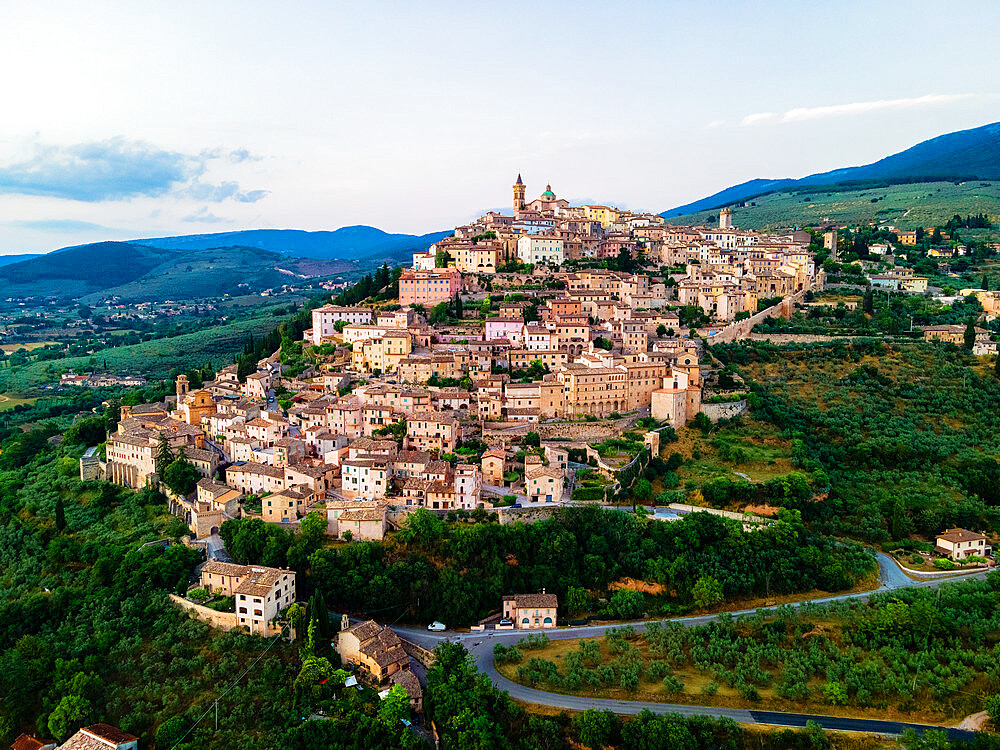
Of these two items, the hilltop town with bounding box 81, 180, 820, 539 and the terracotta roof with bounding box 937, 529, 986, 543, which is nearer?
the terracotta roof with bounding box 937, 529, 986, 543

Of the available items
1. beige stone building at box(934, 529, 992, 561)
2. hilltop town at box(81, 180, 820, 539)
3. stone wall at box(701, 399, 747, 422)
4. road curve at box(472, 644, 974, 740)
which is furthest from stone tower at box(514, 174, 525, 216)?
road curve at box(472, 644, 974, 740)

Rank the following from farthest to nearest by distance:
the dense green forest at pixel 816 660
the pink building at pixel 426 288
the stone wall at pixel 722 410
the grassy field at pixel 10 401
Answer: the grassy field at pixel 10 401
the pink building at pixel 426 288
the stone wall at pixel 722 410
the dense green forest at pixel 816 660

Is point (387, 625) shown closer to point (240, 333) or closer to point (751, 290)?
point (751, 290)

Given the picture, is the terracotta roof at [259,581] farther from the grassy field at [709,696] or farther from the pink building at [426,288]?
the pink building at [426,288]

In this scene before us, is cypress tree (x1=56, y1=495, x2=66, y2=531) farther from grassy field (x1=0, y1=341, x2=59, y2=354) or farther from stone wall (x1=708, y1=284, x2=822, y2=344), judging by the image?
grassy field (x1=0, y1=341, x2=59, y2=354)

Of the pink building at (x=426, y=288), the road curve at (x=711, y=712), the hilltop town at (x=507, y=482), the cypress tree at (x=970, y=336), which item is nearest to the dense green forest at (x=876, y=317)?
the hilltop town at (x=507, y=482)

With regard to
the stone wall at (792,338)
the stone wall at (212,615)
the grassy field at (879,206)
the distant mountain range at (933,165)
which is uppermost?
the distant mountain range at (933,165)
